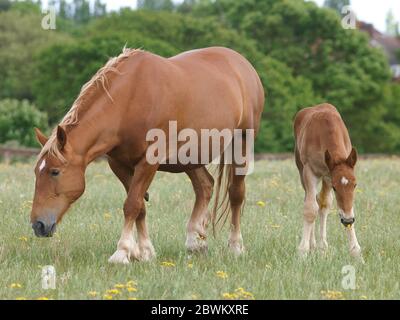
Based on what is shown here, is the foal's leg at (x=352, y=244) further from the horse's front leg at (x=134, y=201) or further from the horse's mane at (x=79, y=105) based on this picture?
the horse's mane at (x=79, y=105)

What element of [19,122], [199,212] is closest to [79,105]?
[199,212]

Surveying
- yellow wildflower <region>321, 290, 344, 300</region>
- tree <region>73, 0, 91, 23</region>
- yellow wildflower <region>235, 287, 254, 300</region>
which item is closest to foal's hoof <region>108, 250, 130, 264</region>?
yellow wildflower <region>235, 287, 254, 300</region>

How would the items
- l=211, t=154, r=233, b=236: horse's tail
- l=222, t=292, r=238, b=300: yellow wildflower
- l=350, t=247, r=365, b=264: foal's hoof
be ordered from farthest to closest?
l=211, t=154, r=233, b=236: horse's tail → l=350, t=247, r=365, b=264: foal's hoof → l=222, t=292, r=238, b=300: yellow wildflower

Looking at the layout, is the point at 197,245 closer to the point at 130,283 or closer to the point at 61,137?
the point at 61,137

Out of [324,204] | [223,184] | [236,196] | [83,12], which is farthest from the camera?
[83,12]

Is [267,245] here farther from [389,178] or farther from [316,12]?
[316,12]

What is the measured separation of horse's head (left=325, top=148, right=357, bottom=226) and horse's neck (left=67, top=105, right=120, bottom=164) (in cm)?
212

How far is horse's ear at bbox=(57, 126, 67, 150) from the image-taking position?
258 inches

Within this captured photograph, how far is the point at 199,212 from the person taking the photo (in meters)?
8.31

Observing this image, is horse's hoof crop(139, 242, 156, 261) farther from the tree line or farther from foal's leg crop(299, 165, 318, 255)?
the tree line

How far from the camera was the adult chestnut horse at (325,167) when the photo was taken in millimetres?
7328

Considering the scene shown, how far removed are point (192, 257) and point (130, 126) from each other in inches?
55.5

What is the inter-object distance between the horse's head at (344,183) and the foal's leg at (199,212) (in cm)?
149

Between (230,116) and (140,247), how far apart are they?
173 cm
